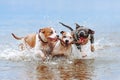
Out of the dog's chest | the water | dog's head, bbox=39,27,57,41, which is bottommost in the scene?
the water

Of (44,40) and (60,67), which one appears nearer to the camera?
(60,67)

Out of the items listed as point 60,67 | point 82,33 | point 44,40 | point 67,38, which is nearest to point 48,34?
point 44,40

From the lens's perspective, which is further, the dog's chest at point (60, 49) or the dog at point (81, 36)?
the dog at point (81, 36)

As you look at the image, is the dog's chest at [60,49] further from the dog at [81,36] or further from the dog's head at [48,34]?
the dog at [81,36]

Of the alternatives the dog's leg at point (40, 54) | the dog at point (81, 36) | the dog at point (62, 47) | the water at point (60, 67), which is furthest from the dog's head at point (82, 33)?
the dog's leg at point (40, 54)

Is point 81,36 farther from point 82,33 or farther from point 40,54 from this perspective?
point 40,54

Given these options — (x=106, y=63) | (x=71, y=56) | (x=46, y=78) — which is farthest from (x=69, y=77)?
(x=71, y=56)

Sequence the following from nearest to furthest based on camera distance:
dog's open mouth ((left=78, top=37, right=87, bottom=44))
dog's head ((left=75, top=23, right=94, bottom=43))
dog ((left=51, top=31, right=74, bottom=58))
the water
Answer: the water, dog ((left=51, top=31, right=74, bottom=58)), dog's head ((left=75, top=23, right=94, bottom=43)), dog's open mouth ((left=78, top=37, right=87, bottom=44))

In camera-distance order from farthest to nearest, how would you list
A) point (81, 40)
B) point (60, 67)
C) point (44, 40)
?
point (81, 40) < point (44, 40) < point (60, 67)

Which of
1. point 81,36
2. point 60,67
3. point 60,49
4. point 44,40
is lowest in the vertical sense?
point 60,67

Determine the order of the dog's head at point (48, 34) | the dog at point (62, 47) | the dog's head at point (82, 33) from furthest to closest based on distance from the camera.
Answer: the dog's head at point (82, 33), the dog at point (62, 47), the dog's head at point (48, 34)

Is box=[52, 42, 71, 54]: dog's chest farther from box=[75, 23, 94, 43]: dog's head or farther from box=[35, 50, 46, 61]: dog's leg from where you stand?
box=[75, 23, 94, 43]: dog's head

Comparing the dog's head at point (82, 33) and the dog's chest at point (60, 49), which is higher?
the dog's head at point (82, 33)

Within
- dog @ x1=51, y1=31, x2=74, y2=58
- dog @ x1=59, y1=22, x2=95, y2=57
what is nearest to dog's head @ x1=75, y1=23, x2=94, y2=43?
dog @ x1=59, y1=22, x2=95, y2=57
